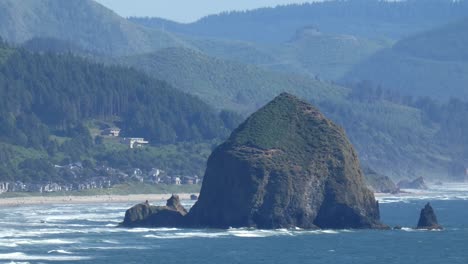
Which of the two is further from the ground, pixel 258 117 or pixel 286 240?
pixel 258 117

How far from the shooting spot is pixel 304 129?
146 m

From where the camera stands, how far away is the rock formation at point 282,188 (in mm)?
135875

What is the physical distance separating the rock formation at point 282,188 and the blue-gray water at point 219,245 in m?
1.97

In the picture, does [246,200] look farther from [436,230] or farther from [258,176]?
[436,230]

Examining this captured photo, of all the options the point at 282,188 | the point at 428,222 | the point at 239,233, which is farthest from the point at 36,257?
the point at 428,222

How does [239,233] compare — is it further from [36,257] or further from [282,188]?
[36,257]

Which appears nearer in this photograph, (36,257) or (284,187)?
(36,257)

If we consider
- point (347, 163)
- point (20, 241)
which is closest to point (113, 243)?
point (20, 241)

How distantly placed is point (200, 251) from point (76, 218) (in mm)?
42184

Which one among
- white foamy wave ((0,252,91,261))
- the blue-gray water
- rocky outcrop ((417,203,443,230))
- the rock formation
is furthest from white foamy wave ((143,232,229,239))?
rocky outcrop ((417,203,443,230))

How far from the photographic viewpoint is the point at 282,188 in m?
136

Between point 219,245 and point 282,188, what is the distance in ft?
40.3

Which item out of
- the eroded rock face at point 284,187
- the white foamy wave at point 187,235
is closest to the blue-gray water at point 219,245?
the white foamy wave at point 187,235

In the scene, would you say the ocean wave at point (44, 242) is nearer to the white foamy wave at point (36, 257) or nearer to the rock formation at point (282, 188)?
the white foamy wave at point (36, 257)
